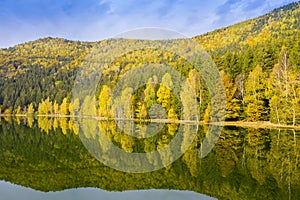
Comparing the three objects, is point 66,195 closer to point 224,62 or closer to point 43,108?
point 224,62

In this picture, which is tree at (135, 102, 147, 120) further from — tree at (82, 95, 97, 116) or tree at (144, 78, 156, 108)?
tree at (82, 95, 97, 116)

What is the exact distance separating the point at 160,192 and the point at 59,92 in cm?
12926

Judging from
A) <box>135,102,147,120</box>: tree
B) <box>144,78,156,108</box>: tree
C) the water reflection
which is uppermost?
<box>144,78,156,108</box>: tree

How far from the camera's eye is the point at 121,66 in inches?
4958

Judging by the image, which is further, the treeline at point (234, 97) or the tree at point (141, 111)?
the tree at point (141, 111)

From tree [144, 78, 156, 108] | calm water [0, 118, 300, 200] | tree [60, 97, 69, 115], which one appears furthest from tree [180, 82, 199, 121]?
tree [60, 97, 69, 115]

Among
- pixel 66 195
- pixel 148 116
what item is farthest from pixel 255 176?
pixel 148 116

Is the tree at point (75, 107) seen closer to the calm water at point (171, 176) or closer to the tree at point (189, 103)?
the tree at point (189, 103)

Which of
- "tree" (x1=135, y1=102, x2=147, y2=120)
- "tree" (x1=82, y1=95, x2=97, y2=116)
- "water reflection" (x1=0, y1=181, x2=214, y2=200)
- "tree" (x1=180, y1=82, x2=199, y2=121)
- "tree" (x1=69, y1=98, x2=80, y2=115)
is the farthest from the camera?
"tree" (x1=69, y1=98, x2=80, y2=115)

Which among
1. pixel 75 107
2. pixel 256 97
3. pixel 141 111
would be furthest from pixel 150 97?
pixel 75 107

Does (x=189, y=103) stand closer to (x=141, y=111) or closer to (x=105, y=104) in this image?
(x=141, y=111)

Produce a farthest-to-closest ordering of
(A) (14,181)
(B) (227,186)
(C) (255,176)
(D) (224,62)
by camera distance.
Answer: (D) (224,62), (A) (14,181), (C) (255,176), (B) (227,186)

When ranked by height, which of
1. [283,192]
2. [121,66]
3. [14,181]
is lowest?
[14,181]

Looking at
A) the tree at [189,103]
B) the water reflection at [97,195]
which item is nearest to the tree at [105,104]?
the tree at [189,103]
